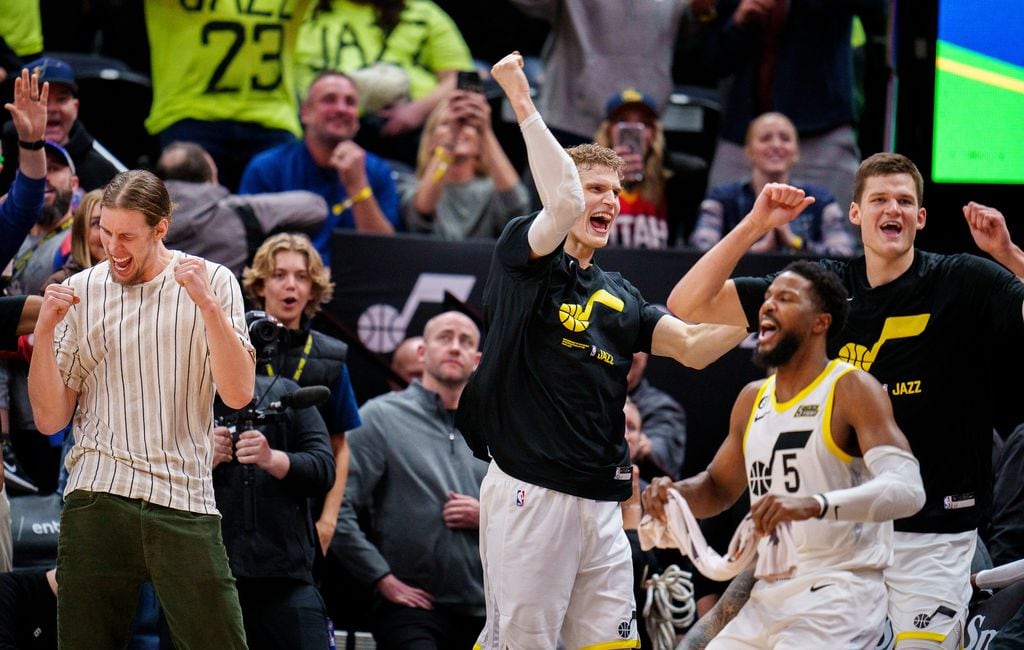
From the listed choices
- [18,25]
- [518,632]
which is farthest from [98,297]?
[18,25]

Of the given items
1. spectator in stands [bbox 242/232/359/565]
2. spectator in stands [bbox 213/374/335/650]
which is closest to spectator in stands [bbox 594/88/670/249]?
spectator in stands [bbox 242/232/359/565]

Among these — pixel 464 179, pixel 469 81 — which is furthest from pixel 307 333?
pixel 469 81

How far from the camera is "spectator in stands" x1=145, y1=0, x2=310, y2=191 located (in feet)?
29.9

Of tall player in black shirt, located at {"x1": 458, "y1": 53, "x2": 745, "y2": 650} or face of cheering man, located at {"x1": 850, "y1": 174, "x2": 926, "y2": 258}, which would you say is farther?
face of cheering man, located at {"x1": 850, "y1": 174, "x2": 926, "y2": 258}

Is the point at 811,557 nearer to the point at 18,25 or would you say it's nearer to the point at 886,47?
the point at 886,47

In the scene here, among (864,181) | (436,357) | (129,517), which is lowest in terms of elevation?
(129,517)

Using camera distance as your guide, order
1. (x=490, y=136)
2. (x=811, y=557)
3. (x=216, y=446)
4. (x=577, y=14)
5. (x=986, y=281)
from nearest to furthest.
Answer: (x=811, y=557)
(x=986, y=281)
(x=216, y=446)
(x=490, y=136)
(x=577, y=14)

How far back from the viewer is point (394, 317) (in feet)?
27.2

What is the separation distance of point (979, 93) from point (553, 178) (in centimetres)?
455

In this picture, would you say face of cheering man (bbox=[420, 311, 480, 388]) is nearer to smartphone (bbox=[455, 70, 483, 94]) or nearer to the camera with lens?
the camera with lens

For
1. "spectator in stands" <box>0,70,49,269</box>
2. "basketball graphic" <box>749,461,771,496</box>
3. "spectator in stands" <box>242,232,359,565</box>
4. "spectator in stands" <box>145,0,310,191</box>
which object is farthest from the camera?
"spectator in stands" <box>145,0,310,191</box>

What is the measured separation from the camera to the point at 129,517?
4.89 meters

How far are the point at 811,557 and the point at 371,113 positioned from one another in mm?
5937

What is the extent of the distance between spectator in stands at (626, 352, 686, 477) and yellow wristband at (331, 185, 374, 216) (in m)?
1.90
